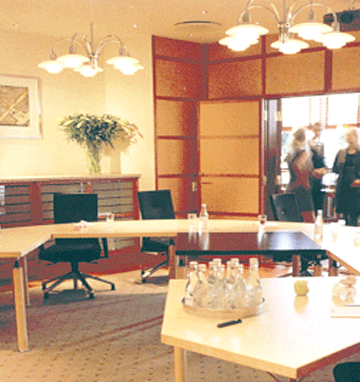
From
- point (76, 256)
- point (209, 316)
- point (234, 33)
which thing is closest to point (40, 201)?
point (76, 256)

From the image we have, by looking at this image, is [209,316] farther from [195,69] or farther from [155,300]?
[195,69]

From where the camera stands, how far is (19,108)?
6.05m

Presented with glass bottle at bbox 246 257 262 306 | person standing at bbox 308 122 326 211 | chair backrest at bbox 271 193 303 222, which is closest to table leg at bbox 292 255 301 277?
chair backrest at bbox 271 193 303 222

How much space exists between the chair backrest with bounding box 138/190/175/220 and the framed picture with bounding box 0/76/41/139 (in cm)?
186

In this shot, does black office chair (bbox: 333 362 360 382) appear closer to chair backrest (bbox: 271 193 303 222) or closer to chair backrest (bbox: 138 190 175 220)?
chair backrest (bbox: 271 193 303 222)

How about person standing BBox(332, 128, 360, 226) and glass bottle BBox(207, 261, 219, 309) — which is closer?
glass bottle BBox(207, 261, 219, 309)

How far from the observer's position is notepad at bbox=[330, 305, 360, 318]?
203cm

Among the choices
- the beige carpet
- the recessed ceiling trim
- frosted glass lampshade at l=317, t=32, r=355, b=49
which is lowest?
the beige carpet

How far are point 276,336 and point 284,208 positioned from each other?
132 inches

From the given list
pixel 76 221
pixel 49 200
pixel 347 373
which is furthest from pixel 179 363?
pixel 49 200

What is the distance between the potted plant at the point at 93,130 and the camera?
6.10 metres

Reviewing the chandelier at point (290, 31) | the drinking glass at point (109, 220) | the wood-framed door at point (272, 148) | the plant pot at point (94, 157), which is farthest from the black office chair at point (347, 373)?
the plant pot at point (94, 157)

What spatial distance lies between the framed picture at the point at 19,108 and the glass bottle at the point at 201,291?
4.54 meters

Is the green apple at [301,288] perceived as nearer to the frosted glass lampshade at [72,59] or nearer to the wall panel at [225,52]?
the frosted glass lampshade at [72,59]
